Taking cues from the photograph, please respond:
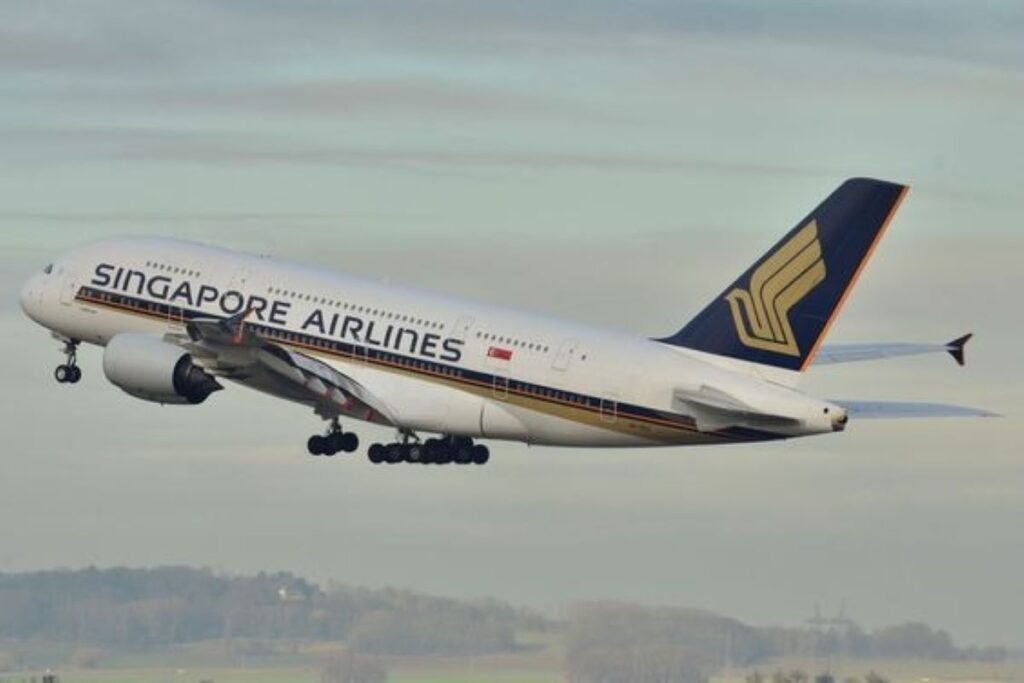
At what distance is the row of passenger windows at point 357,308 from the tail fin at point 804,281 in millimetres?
9805

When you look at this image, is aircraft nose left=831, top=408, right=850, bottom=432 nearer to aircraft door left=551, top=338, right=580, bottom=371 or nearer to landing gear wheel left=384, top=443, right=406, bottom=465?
aircraft door left=551, top=338, right=580, bottom=371

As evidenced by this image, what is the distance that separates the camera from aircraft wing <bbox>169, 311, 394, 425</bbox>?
311 ft

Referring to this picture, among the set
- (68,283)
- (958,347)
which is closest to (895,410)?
(958,347)

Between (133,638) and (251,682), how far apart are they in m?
7.97

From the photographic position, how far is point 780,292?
91.6 meters

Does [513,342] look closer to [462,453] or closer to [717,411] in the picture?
[717,411]

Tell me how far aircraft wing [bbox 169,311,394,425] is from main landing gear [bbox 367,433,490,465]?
2.83 meters

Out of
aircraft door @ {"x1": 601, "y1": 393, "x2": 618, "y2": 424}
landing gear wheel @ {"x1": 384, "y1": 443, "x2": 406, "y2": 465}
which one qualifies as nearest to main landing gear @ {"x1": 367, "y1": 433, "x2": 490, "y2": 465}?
landing gear wheel @ {"x1": 384, "y1": 443, "x2": 406, "y2": 465}

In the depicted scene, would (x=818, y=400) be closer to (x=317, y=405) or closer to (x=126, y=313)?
(x=317, y=405)

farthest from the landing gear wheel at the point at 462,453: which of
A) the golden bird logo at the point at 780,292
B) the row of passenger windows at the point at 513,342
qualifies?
the golden bird logo at the point at 780,292

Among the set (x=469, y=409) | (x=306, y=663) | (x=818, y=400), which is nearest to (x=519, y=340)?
(x=469, y=409)

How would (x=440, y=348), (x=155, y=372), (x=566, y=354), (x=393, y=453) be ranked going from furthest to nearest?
(x=393, y=453) < (x=440, y=348) < (x=155, y=372) < (x=566, y=354)

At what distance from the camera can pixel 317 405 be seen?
99.4 metres

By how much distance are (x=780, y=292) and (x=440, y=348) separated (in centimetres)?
1158
